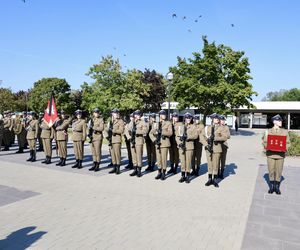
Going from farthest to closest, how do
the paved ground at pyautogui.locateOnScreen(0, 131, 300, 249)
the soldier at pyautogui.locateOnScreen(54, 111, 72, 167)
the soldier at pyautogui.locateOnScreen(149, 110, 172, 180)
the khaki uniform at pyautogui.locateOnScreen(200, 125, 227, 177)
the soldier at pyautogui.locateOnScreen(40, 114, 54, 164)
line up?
the soldier at pyautogui.locateOnScreen(40, 114, 54, 164) < the soldier at pyautogui.locateOnScreen(54, 111, 72, 167) < the soldier at pyautogui.locateOnScreen(149, 110, 172, 180) < the khaki uniform at pyautogui.locateOnScreen(200, 125, 227, 177) < the paved ground at pyautogui.locateOnScreen(0, 131, 300, 249)

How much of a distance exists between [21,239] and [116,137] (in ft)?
18.4

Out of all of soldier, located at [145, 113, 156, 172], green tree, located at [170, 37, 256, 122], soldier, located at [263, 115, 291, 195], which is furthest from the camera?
green tree, located at [170, 37, 256, 122]

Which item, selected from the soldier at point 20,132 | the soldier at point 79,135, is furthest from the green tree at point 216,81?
the soldier at point 79,135

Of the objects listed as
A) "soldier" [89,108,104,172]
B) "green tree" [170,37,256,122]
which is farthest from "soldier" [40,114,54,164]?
"green tree" [170,37,256,122]

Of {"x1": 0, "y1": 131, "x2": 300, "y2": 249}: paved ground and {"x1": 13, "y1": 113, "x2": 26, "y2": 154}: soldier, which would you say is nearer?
{"x1": 0, "y1": 131, "x2": 300, "y2": 249}: paved ground

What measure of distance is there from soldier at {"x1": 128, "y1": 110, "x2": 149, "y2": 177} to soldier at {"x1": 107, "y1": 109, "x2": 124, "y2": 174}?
35 cm

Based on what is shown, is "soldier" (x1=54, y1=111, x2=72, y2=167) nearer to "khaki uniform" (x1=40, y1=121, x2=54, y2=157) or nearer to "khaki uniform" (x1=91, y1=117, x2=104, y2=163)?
"khaki uniform" (x1=40, y1=121, x2=54, y2=157)

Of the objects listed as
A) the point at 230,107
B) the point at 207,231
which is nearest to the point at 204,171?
the point at 207,231

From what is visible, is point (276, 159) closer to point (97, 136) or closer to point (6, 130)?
point (97, 136)

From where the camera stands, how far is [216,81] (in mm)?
29984

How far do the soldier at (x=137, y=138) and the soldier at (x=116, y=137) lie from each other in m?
0.35

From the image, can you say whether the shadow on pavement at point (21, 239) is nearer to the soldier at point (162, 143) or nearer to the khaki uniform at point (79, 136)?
the soldier at point (162, 143)

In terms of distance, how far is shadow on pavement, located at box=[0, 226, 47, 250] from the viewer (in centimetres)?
444

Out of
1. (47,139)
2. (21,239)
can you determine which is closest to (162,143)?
(47,139)
